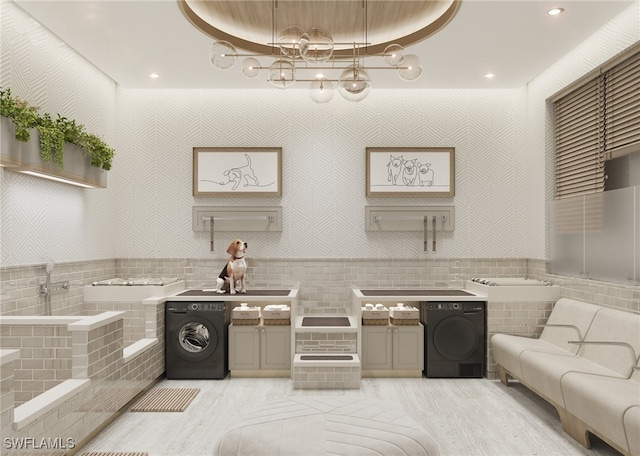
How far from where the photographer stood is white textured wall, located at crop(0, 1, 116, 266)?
146 inches

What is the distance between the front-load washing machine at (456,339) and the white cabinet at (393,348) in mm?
144

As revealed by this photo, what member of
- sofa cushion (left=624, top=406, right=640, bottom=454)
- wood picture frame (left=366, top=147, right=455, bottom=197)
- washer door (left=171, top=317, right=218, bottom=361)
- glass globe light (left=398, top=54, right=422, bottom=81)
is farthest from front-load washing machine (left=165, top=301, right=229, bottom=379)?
sofa cushion (left=624, top=406, right=640, bottom=454)

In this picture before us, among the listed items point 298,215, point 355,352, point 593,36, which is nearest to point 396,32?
point 593,36

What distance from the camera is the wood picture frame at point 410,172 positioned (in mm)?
5680

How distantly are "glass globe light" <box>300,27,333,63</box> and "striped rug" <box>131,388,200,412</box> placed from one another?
305cm

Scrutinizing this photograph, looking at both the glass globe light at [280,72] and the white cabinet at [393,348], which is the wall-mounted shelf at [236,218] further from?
the glass globe light at [280,72]

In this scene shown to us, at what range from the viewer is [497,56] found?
15.4 ft

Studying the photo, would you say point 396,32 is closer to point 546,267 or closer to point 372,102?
point 372,102

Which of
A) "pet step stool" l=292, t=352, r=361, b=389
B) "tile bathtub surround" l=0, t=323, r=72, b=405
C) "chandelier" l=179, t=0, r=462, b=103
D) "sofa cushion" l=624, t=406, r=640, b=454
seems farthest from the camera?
"pet step stool" l=292, t=352, r=361, b=389

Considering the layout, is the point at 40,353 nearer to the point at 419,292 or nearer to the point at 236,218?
the point at 236,218

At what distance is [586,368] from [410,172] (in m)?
2.89

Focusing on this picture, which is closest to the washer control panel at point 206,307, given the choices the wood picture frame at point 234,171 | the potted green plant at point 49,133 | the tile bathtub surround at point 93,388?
the tile bathtub surround at point 93,388

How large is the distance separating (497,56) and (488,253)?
2.29 metres

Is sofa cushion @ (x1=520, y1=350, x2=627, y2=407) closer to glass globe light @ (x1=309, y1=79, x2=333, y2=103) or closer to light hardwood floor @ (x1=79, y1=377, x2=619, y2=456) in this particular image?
light hardwood floor @ (x1=79, y1=377, x2=619, y2=456)
